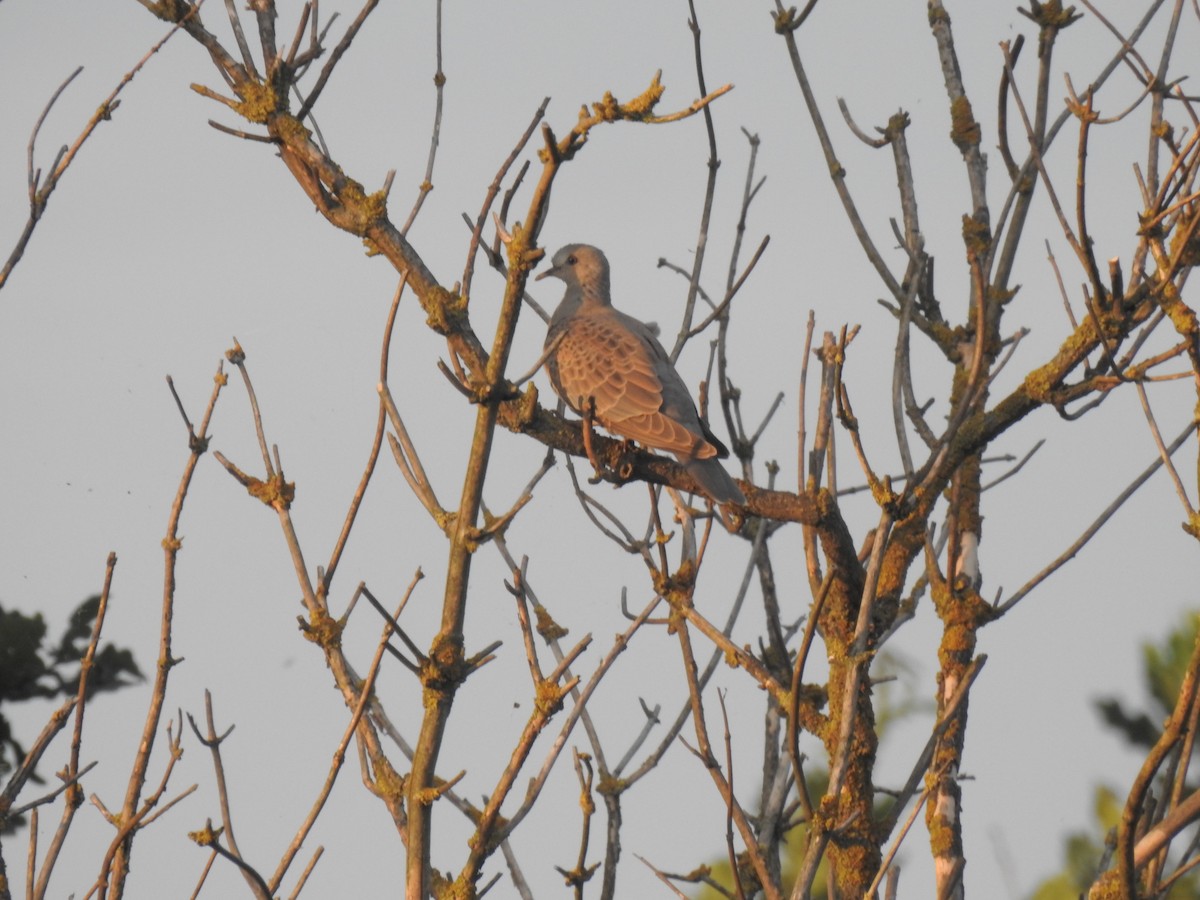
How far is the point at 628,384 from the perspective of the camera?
17.4 ft

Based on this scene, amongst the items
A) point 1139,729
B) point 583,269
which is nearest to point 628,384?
point 583,269

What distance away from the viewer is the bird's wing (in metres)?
4.90

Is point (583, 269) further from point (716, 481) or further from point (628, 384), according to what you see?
point (716, 481)

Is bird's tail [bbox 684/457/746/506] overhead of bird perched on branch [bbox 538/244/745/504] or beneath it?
beneath

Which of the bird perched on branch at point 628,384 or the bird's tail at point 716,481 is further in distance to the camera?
the bird perched on branch at point 628,384

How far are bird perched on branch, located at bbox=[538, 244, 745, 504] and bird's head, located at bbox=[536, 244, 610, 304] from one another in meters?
0.26

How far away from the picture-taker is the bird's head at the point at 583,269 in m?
6.84

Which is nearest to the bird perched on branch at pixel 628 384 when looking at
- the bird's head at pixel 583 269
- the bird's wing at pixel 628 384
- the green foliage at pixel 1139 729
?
the bird's wing at pixel 628 384

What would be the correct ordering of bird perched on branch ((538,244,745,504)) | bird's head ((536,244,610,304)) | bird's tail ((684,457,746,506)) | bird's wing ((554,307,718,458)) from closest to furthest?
bird's tail ((684,457,746,506)), bird perched on branch ((538,244,745,504)), bird's wing ((554,307,718,458)), bird's head ((536,244,610,304))

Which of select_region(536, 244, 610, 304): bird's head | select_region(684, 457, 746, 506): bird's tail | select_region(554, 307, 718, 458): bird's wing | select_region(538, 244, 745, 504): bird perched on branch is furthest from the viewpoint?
select_region(536, 244, 610, 304): bird's head

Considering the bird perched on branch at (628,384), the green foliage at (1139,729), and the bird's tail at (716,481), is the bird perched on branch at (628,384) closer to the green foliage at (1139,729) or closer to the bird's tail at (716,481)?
the bird's tail at (716,481)

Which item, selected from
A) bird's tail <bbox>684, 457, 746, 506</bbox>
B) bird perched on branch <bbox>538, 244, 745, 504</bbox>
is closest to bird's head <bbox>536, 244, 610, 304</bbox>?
bird perched on branch <bbox>538, 244, 745, 504</bbox>

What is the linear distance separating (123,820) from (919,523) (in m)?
2.12

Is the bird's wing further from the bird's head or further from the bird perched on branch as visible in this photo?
the bird's head
